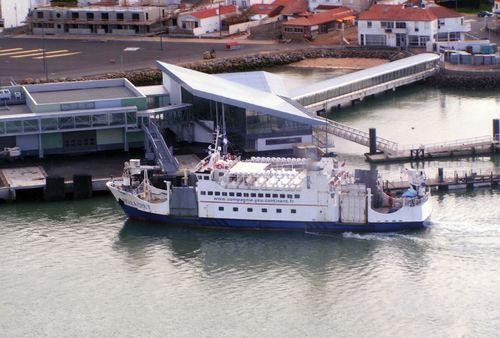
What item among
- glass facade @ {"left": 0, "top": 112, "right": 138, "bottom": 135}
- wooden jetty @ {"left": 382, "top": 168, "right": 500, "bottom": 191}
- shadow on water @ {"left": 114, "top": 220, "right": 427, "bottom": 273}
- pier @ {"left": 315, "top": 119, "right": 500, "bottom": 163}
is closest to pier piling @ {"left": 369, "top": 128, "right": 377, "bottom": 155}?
pier @ {"left": 315, "top": 119, "right": 500, "bottom": 163}

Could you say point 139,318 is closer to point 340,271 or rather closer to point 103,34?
point 340,271

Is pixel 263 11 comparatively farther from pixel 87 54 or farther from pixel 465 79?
pixel 465 79

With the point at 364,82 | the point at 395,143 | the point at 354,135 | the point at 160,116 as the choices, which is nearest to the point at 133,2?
the point at 364,82

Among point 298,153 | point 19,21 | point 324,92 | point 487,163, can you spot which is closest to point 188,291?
point 298,153

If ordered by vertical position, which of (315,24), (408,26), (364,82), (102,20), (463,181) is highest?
(102,20)

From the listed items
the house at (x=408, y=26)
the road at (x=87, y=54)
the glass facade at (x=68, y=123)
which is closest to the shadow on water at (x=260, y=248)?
the glass facade at (x=68, y=123)

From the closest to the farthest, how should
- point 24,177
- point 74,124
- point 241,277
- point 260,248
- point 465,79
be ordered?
point 241,277, point 260,248, point 24,177, point 74,124, point 465,79
